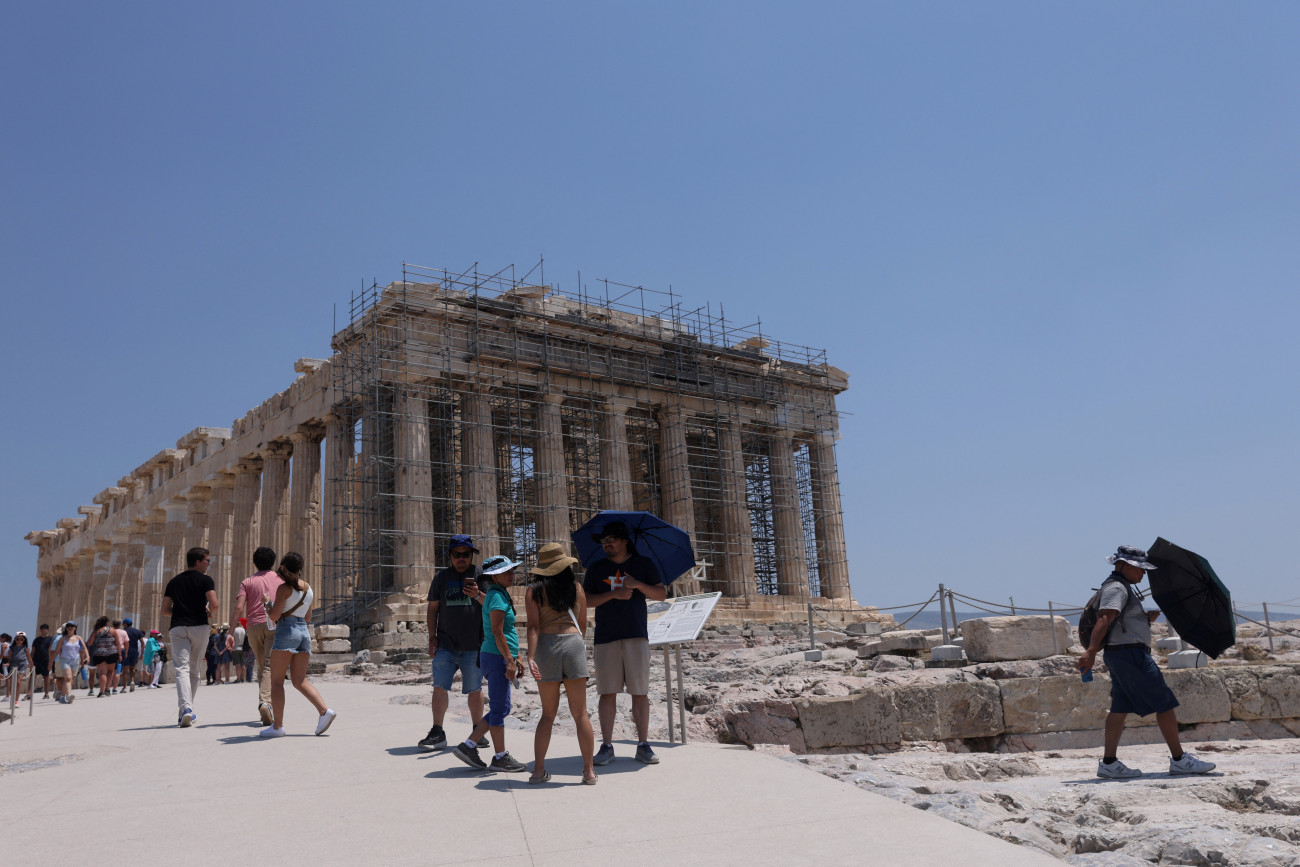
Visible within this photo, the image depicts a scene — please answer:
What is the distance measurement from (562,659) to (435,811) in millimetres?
1274

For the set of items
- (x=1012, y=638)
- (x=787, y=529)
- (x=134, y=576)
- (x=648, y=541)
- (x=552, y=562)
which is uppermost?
(x=134, y=576)

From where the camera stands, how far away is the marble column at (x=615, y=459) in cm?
3122

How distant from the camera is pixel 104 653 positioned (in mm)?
17406

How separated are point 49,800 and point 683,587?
89.5 feet

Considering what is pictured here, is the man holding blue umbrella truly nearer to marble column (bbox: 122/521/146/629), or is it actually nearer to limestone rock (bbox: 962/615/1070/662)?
limestone rock (bbox: 962/615/1070/662)

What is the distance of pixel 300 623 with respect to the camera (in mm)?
8781

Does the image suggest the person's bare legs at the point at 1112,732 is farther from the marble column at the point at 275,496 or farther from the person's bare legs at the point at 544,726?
the marble column at the point at 275,496

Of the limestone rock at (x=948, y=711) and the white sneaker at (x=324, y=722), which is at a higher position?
the white sneaker at (x=324, y=722)

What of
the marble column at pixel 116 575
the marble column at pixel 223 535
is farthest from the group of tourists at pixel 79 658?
the marble column at pixel 116 575

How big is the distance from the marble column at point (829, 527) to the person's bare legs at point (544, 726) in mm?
31327

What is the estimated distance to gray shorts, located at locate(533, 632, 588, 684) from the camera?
6.38 metres

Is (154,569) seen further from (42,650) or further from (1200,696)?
(1200,696)

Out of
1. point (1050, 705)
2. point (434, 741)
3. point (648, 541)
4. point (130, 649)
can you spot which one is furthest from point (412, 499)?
point (648, 541)

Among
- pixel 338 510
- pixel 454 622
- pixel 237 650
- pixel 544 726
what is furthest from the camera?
pixel 338 510
